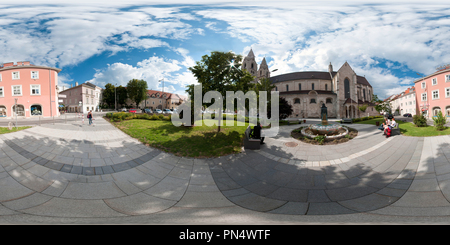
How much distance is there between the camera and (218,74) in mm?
8469

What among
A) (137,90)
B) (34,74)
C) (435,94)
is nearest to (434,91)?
(435,94)

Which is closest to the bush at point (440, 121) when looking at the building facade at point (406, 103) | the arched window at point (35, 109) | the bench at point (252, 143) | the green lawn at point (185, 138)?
the bench at point (252, 143)

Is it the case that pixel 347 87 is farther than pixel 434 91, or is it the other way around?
pixel 347 87

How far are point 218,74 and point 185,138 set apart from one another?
14.1ft

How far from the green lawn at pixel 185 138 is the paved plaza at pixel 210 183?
345 mm

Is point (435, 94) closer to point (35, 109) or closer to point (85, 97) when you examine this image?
point (35, 109)

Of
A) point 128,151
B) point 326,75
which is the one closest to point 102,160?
point 128,151

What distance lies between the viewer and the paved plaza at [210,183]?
2.58 metres

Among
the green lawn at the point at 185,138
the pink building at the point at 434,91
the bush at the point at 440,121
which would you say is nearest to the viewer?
the green lawn at the point at 185,138

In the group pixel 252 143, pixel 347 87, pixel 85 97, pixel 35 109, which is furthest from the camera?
pixel 347 87

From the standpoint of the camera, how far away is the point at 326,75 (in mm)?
40062

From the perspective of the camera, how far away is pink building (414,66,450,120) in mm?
10665

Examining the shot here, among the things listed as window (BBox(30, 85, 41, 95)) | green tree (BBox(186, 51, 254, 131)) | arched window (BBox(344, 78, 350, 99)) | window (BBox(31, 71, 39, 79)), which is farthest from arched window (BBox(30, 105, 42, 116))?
arched window (BBox(344, 78, 350, 99))

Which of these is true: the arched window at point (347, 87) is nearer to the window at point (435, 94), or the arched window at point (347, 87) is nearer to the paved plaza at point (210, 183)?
the window at point (435, 94)
